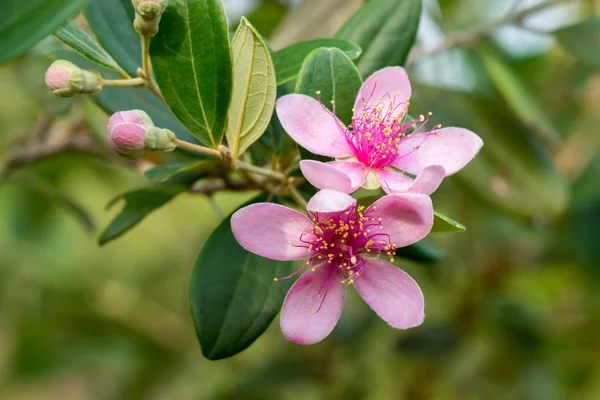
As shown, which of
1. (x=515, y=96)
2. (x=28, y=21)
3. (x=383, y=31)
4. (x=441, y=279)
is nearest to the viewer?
(x=28, y=21)

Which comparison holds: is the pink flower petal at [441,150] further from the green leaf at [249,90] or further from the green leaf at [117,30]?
the green leaf at [117,30]

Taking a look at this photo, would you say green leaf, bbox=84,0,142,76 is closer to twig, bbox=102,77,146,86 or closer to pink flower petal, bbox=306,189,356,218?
twig, bbox=102,77,146,86

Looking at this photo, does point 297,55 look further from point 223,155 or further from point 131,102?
point 131,102

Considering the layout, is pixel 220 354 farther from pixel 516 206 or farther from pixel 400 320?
pixel 516 206

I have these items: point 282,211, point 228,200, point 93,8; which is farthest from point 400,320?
point 228,200

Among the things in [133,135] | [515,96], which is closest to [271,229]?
[133,135]
